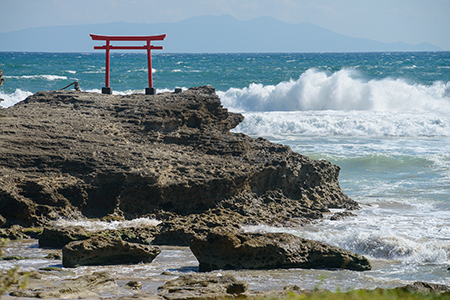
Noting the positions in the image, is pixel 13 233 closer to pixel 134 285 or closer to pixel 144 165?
pixel 144 165

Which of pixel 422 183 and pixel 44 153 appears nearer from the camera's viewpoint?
pixel 44 153

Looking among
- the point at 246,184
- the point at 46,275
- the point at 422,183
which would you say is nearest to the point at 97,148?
the point at 246,184

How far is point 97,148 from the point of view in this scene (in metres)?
8.44

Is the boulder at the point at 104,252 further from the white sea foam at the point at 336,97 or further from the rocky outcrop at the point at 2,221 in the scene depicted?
the white sea foam at the point at 336,97

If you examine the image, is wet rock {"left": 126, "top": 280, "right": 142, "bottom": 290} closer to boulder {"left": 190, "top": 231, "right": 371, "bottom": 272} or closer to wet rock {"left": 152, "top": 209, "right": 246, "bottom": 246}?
boulder {"left": 190, "top": 231, "right": 371, "bottom": 272}

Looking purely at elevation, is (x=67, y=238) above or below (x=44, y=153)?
below

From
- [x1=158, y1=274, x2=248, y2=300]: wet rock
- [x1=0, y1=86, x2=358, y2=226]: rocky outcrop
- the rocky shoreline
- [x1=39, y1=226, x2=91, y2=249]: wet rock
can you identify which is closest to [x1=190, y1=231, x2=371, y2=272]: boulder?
the rocky shoreline

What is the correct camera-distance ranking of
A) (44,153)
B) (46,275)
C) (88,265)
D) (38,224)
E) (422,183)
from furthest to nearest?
1. (422,183)
2. (44,153)
3. (38,224)
4. (88,265)
5. (46,275)

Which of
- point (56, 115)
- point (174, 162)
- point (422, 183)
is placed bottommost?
point (422, 183)

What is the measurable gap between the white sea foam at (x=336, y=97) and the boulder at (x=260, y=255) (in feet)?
77.8

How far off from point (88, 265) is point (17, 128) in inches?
140

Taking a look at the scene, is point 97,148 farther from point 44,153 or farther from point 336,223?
point 336,223

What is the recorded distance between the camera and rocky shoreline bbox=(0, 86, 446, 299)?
6344mm

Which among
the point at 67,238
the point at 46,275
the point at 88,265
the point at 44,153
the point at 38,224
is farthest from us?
the point at 44,153
